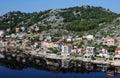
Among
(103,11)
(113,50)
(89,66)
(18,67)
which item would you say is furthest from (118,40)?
(103,11)

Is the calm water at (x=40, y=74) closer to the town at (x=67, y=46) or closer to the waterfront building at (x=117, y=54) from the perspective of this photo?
the town at (x=67, y=46)

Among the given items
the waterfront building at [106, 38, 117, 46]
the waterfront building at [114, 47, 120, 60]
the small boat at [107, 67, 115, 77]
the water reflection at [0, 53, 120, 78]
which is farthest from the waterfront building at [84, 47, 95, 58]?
the small boat at [107, 67, 115, 77]

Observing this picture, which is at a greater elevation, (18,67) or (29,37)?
(29,37)

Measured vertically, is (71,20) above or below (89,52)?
above

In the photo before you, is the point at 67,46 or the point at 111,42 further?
Answer: the point at 67,46

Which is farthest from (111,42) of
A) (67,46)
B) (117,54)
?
(117,54)

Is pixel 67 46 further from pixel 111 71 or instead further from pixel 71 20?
pixel 71 20

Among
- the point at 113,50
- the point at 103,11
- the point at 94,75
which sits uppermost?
the point at 103,11

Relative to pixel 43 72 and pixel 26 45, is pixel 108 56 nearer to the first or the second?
pixel 43 72

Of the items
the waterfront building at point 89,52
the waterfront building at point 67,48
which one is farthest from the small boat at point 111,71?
the waterfront building at point 67,48
